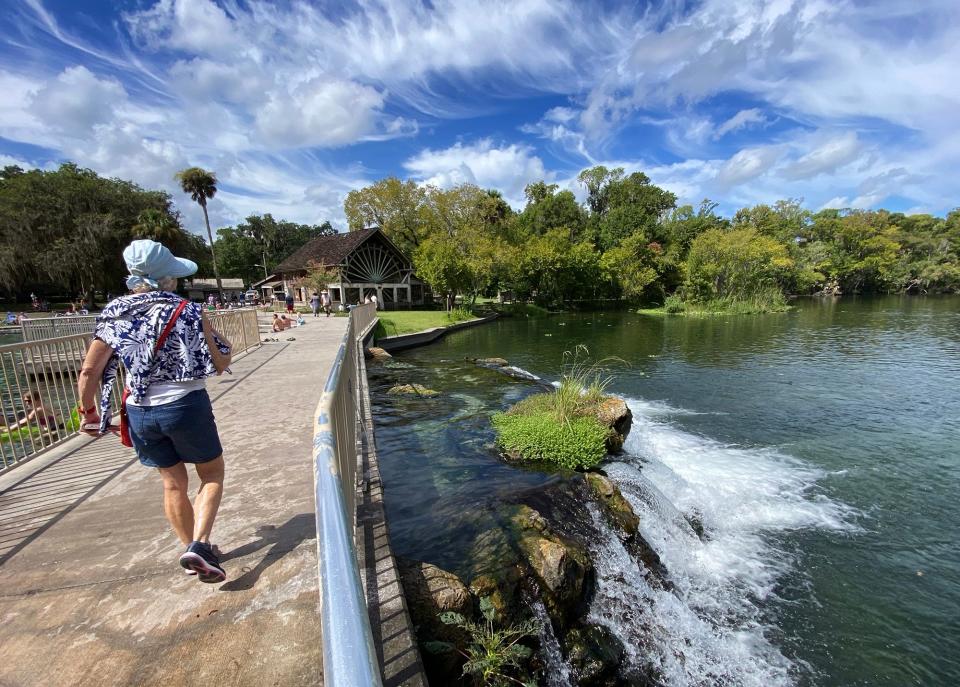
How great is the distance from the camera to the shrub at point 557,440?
7.85 metres

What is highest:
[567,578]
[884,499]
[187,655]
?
[187,655]

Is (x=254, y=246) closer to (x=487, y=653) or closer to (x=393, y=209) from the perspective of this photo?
(x=393, y=209)

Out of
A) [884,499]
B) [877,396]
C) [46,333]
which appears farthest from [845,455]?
[46,333]

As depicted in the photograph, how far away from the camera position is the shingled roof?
127ft

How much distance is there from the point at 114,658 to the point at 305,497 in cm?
175

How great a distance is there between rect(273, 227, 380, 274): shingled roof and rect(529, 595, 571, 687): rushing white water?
37.6m

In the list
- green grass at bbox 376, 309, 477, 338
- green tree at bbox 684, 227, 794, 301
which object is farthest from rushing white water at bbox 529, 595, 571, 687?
green tree at bbox 684, 227, 794, 301

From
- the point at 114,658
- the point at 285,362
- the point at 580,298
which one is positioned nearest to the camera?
the point at 114,658

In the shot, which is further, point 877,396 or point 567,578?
point 877,396

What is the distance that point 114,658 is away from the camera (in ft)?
7.77

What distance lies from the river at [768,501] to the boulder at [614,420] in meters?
0.38

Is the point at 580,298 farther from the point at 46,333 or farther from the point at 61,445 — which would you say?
the point at 61,445

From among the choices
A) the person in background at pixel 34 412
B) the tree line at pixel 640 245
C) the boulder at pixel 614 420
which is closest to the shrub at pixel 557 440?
the boulder at pixel 614 420

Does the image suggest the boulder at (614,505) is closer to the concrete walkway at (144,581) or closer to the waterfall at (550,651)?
the waterfall at (550,651)
